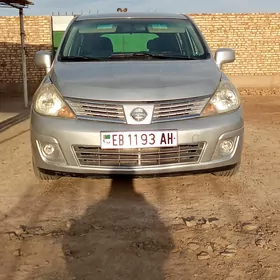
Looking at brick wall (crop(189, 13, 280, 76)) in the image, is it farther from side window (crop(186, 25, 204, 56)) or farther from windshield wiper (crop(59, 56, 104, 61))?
windshield wiper (crop(59, 56, 104, 61))

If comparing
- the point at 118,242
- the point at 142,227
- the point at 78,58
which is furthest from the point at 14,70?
the point at 118,242

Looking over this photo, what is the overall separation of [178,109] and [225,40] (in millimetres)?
12045

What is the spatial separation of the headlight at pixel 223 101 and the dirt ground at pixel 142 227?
778 millimetres

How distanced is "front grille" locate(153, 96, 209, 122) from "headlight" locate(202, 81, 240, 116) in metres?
0.07

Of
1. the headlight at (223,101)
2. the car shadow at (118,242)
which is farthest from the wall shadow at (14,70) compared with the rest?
the car shadow at (118,242)

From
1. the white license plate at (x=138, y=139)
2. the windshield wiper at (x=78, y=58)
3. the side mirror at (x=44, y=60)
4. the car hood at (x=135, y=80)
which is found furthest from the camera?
the side mirror at (x=44, y=60)

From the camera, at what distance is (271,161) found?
202 inches

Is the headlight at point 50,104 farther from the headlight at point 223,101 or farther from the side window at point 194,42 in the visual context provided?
the side window at point 194,42

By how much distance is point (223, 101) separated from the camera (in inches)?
148

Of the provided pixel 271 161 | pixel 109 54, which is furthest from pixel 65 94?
pixel 271 161

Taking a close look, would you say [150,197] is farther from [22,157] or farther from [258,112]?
[258,112]

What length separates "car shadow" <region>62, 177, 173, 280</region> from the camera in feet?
8.49

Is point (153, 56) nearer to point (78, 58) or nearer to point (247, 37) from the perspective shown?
point (78, 58)

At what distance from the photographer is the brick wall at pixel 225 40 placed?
47.2ft
